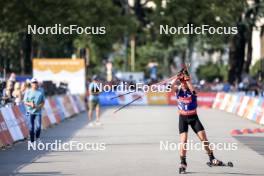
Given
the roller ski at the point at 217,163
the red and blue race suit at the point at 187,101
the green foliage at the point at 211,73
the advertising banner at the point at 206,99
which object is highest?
the red and blue race suit at the point at 187,101

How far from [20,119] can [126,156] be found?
18.7ft

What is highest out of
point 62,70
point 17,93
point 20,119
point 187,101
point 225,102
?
point 62,70

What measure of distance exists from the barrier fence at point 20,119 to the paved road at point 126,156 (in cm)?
34

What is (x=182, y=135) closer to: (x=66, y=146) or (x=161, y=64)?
(x=66, y=146)

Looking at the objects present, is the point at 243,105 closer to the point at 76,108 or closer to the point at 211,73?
the point at 76,108

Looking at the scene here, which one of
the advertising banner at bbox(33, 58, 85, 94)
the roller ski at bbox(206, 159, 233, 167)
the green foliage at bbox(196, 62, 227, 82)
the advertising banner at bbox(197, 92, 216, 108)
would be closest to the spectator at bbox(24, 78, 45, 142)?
the roller ski at bbox(206, 159, 233, 167)

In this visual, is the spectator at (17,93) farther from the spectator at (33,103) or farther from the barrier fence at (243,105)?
the barrier fence at (243,105)

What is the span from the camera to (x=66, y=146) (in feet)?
74.1

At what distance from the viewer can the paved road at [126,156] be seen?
16688 millimetres

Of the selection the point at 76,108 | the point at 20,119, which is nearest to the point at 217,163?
the point at 20,119

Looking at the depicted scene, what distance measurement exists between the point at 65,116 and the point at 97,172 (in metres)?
20.3

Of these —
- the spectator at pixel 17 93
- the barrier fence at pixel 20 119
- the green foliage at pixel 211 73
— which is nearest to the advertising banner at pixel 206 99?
the barrier fence at pixel 20 119

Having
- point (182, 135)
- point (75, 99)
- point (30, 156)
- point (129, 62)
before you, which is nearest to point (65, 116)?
point (75, 99)

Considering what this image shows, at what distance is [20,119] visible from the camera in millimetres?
24578
